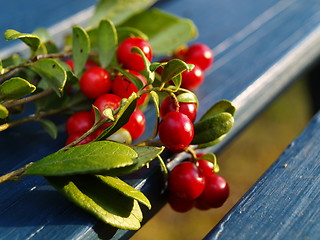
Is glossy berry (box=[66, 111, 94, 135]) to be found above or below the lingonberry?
below

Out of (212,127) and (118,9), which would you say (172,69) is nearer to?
(212,127)

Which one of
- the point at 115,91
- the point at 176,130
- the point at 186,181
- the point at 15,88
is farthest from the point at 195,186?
the point at 15,88

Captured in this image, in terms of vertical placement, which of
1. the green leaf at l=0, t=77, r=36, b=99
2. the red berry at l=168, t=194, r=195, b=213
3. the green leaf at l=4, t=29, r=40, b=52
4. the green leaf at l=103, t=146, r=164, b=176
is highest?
the green leaf at l=4, t=29, r=40, b=52

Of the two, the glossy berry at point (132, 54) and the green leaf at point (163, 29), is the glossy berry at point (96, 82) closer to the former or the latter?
the glossy berry at point (132, 54)

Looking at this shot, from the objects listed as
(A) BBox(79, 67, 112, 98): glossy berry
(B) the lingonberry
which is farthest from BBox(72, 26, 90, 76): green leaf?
(B) the lingonberry

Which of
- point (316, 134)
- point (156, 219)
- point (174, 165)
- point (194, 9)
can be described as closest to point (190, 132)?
point (174, 165)

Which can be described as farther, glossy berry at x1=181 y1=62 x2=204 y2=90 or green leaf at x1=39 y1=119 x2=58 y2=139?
glossy berry at x1=181 y1=62 x2=204 y2=90

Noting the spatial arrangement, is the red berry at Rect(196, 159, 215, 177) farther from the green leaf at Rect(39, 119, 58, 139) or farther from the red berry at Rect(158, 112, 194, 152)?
the green leaf at Rect(39, 119, 58, 139)
